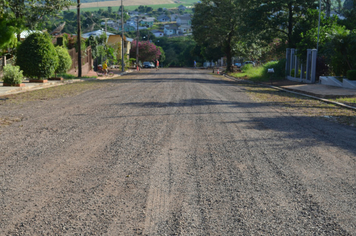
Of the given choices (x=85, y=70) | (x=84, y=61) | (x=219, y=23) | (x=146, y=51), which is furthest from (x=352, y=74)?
(x=146, y=51)

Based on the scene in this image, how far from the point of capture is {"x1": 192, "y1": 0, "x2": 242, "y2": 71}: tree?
50.2 metres

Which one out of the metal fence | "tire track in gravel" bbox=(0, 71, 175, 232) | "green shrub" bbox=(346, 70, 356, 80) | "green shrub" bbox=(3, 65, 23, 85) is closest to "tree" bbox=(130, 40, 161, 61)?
the metal fence

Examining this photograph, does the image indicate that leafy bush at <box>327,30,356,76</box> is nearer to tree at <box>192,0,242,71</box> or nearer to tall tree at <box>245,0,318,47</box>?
tall tree at <box>245,0,318,47</box>

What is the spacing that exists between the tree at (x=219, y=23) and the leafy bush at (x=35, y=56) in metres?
29.2

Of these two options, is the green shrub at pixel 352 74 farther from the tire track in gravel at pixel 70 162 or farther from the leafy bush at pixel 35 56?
the leafy bush at pixel 35 56

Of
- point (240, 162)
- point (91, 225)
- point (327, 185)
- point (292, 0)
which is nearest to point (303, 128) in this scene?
point (240, 162)

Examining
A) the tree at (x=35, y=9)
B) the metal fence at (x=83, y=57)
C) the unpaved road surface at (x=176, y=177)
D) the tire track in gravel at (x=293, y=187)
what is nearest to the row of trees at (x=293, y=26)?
the metal fence at (x=83, y=57)

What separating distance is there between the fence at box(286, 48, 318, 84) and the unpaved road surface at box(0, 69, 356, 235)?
18186 mm

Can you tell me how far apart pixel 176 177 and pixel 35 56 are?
2082 cm

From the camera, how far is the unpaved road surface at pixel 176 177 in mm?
4137

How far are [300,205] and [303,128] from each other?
539 cm

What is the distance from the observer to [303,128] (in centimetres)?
973

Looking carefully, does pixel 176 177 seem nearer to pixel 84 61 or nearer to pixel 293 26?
pixel 293 26

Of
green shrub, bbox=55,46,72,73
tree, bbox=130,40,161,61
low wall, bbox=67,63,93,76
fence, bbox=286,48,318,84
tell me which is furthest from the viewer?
tree, bbox=130,40,161,61
